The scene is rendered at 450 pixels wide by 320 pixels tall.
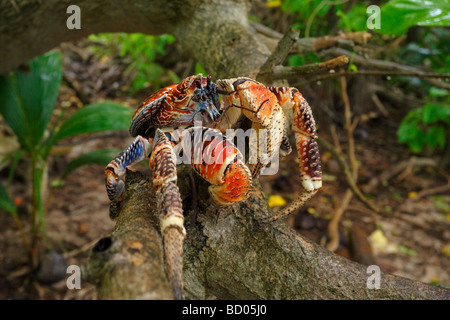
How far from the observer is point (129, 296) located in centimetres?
84

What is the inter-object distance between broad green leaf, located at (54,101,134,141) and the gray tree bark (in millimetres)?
780

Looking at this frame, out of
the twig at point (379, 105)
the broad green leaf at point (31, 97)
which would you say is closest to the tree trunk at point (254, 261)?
the broad green leaf at point (31, 97)

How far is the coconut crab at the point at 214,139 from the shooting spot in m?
1.18

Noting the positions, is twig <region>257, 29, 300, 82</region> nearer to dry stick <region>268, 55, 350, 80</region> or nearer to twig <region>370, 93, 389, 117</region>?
dry stick <region>268, 55, 350, 80</region>

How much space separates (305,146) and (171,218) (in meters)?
0.69

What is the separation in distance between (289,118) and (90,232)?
2.50 m

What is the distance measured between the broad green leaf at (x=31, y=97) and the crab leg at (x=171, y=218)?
2.08 m

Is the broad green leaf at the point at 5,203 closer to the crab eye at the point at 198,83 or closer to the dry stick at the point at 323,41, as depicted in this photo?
the crab eye at the point at 198,83

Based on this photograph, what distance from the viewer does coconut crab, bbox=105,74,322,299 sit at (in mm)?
1179

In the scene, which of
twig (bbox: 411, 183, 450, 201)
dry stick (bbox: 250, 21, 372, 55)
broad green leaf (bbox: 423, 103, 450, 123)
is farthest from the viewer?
twig (bbox: 411, 183, 450, 201)

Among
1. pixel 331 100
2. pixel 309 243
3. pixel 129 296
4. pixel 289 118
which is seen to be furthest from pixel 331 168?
pixel 129 296

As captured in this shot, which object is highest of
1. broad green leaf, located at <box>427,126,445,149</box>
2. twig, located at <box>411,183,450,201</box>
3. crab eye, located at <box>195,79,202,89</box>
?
broad green leaf, located at <box>427,126,445,149</box>

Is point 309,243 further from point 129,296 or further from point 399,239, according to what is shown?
point 399,239

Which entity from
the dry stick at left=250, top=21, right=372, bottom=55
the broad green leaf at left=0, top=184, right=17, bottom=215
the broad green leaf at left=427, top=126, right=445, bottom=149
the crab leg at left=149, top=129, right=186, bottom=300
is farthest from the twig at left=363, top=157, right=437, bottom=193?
the broad green leaf at left=0, top=184, right=17, bottom=215
